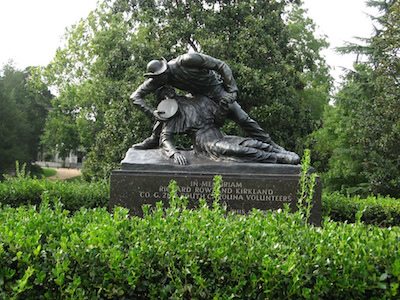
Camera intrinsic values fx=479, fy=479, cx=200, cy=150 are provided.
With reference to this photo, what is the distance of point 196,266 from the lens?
9.27ft

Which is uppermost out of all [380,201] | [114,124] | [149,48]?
[149,48]

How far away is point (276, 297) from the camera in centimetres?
282

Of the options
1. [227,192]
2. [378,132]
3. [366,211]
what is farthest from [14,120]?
[227,192]

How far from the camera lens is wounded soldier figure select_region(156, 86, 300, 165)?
7.23 m

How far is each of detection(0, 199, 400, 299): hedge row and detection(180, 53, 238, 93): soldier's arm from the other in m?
4.78

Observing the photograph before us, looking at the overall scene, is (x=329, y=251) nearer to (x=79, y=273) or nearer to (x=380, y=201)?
(x=79, y=273)

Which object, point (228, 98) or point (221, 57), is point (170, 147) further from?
point (221, 57)

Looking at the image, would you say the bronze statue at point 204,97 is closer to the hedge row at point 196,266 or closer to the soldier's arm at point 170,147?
the soldier's arm at point 170,147

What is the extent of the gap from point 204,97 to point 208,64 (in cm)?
63

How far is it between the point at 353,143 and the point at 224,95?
12.8 metres

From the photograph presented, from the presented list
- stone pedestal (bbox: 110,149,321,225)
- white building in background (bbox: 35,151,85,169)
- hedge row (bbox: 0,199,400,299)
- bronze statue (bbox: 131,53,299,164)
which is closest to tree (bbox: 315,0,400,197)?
bronze statue (bbox: 131,53,299,164)

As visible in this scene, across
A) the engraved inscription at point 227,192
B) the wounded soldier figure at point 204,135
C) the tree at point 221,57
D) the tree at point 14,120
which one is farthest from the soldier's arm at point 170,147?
the tree at point 14,120

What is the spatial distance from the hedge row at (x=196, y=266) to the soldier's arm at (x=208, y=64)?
4778 millimetres

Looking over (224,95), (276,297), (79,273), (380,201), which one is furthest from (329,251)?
(380,201)
